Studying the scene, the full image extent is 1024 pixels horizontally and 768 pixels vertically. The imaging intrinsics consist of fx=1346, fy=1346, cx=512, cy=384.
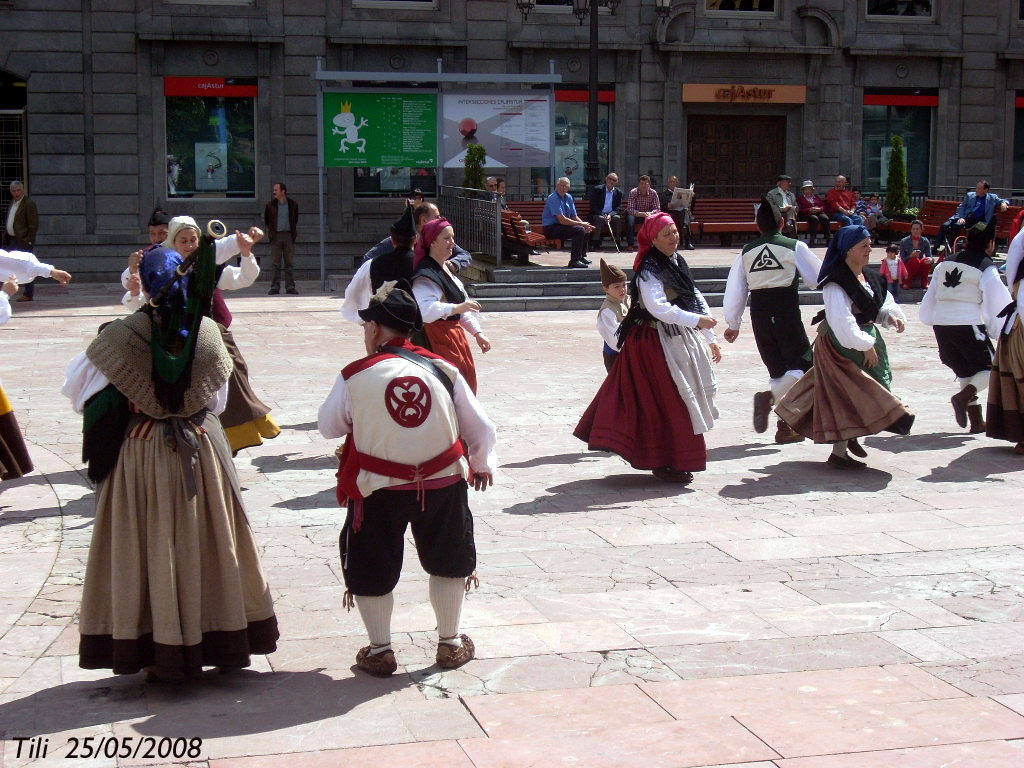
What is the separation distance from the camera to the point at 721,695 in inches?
199

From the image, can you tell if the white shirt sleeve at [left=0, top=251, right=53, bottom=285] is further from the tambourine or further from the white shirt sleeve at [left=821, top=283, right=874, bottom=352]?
the white shirt sleeve at [left=821, top=283, right=874, bottom=352]

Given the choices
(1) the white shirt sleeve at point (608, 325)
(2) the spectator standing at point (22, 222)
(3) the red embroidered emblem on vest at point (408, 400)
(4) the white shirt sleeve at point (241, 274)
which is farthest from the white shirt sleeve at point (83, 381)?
(2) the spectator standing at point (22, 222)

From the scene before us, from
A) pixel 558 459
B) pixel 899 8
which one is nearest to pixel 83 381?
pixel 558 459

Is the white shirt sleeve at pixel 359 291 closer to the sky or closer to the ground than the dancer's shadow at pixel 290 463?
closer to the sky

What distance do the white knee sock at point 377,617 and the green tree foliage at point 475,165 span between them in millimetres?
17243

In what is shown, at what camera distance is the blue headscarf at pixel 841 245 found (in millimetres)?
8781

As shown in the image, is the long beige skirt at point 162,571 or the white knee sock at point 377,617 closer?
the long beige skirt at point 162,571

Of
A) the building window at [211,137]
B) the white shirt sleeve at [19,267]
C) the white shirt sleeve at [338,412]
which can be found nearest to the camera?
the white shirt sleeve at [338,412]

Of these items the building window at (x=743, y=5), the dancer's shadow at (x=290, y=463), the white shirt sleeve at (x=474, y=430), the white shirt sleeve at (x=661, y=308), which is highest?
the building window at (x=743, y=5)

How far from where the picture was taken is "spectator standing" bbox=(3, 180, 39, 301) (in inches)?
845

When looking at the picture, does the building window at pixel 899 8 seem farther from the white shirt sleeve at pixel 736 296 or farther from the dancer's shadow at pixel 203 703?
the dancer's shadow at pixel 203 703

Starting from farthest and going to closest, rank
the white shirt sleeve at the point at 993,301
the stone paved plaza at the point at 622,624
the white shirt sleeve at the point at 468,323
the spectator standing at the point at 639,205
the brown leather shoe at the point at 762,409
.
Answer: the spectator standing at the point at 639,205 → the brown leather shoe at the point at 762,409 → the white shirt sleeve at the point at 993,301 → the white shirt sleeve at the point at 468,323 → the stone paved plaza at the point at 622,624

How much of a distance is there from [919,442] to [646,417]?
2830 millimetres

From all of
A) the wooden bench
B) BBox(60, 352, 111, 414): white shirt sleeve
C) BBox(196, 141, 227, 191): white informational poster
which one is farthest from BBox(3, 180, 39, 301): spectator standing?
BBox(60, 352, 111, 414): white shirt sleeve
